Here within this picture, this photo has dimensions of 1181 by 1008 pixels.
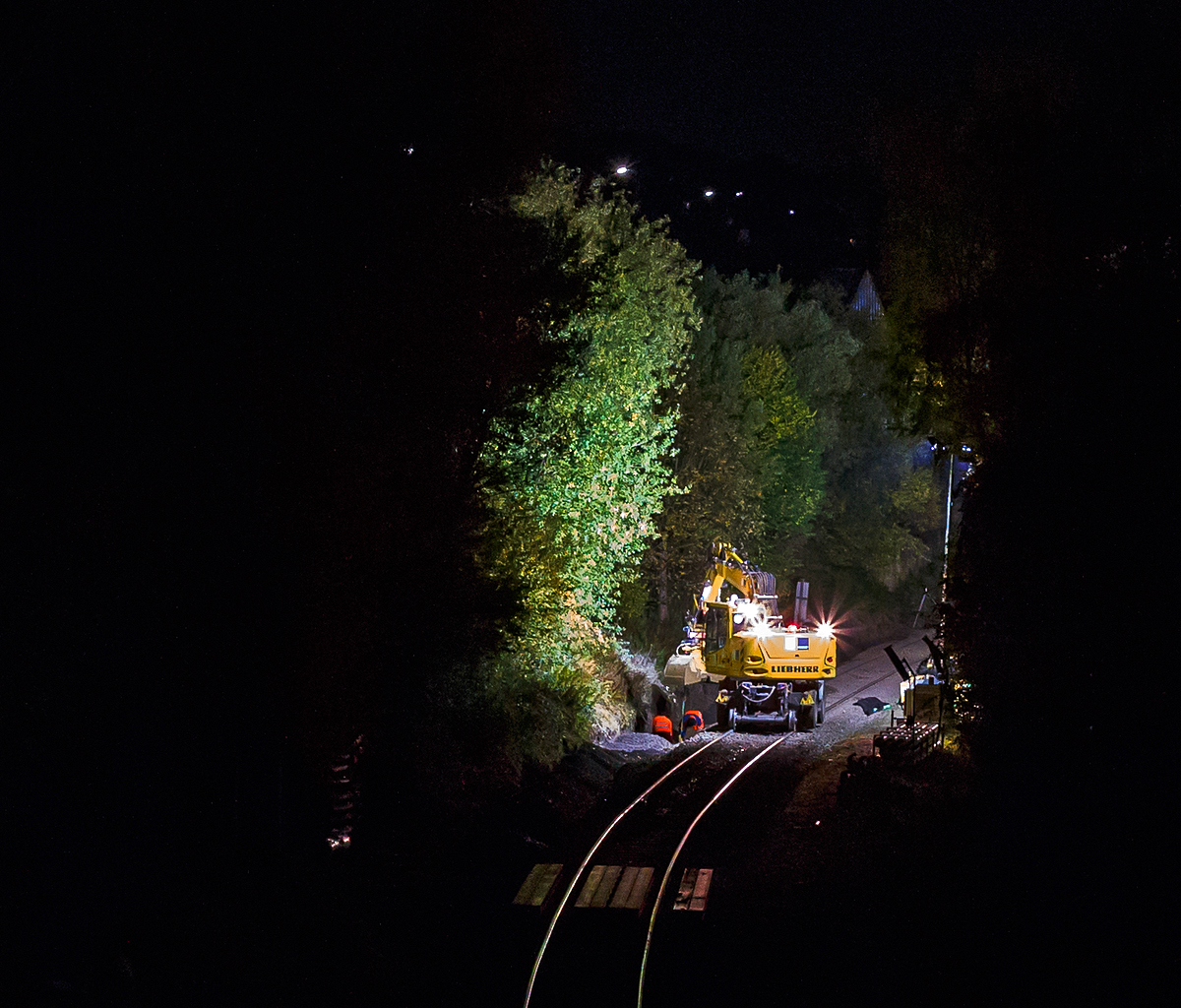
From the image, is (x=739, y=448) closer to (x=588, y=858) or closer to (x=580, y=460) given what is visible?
(x=580, y=460)

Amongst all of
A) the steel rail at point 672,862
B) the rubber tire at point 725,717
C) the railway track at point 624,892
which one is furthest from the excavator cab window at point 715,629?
the railway track at point 624,892

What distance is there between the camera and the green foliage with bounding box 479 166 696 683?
18.0 m

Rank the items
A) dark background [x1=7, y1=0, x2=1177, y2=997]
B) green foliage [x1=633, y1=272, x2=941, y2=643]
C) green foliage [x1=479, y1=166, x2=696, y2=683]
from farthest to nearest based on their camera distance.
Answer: green foliage [x1=633, y1=272, x2=941, y2=643] → green foliage [x1=479, y1=166, x2=696, y2=683] → dark background [x1=7, y1=0, x2=1177, y2=997]

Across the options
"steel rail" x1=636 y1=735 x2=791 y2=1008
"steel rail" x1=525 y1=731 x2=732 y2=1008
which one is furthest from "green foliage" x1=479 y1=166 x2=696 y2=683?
"steel rail" x1=636 y1=735 x2=791 y2=1008

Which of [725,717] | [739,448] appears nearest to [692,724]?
[725,717]

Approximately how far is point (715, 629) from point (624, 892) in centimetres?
1421

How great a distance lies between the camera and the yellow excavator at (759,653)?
2273 centimetres

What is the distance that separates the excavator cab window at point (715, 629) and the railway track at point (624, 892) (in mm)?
7348

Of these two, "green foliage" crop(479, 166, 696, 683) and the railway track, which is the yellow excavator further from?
the railway track

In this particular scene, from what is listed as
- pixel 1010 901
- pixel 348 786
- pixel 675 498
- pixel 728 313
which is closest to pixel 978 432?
pixel 1010 901

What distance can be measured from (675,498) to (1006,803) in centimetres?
2359

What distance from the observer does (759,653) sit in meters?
22.6

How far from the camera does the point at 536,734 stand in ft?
56.2

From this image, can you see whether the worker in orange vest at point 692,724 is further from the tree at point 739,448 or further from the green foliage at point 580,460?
the tree at point 739,448
